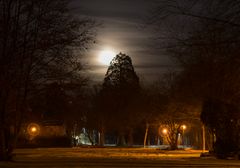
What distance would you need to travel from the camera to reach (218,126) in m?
35.1

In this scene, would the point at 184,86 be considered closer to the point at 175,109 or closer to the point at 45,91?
the point at 175,109

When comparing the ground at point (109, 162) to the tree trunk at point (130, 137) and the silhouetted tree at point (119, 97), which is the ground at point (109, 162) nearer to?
the silhouetted tree at point (119, 97)

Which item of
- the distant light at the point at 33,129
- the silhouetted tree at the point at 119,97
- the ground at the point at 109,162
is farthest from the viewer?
the silhouetted tree at the point at 119,97

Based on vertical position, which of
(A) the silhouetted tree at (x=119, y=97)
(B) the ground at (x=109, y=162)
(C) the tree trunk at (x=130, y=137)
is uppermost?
(A) the silhouetted tree at (x=119, y=97)

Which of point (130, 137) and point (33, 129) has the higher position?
point (33, 129)

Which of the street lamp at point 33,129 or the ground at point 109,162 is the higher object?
the street lamp at point 33,129

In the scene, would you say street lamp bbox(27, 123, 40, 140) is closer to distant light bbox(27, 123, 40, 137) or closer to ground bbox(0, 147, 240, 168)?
distant light bbox(27, 123, 40, 137)

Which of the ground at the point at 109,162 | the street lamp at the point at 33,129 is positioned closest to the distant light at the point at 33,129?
the street lamp at the point at 33,129

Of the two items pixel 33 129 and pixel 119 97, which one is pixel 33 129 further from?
pixel 119 97

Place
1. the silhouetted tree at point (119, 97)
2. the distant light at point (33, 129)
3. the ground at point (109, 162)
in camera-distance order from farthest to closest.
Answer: the silhouetted tree at point (119, 97)
the distant light at point (33, 129)
the ground at point (109, 162)

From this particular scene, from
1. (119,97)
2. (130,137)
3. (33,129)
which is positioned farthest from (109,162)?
(119,97)

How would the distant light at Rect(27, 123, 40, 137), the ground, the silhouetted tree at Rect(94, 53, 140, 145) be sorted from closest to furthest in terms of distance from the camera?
the ground → the distant light at Rect(27, 123, 40, 137) → the silhouetted tree at Rect(94, 53, 140, 145)

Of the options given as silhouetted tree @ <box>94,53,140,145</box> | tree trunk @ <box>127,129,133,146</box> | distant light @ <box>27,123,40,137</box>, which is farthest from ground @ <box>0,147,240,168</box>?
tree trunk @ <box>127,129,133,146</box>

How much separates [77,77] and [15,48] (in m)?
3.27
